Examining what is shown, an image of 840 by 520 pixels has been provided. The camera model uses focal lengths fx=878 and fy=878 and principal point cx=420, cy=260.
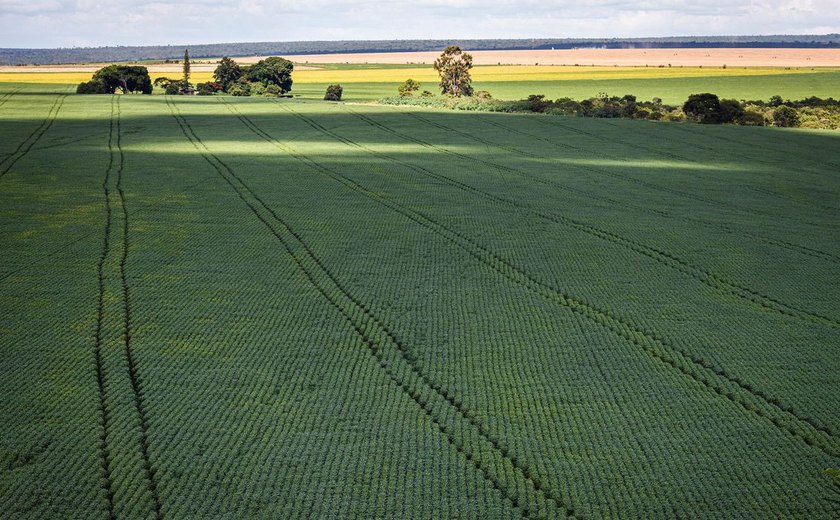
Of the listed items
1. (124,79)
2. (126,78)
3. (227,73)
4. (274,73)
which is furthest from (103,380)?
(227,73)

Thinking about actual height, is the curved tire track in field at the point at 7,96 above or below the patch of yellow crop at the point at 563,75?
below

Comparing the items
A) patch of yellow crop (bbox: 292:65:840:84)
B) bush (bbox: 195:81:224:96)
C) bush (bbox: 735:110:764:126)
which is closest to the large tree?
bush (bbox: 195:81:224:96)

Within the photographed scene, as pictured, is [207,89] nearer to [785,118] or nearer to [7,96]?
[7,96]

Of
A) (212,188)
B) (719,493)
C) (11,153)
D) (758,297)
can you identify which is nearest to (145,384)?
(719,493)

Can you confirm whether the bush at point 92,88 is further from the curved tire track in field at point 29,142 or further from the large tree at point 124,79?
the curved tire track in field at point 29,142

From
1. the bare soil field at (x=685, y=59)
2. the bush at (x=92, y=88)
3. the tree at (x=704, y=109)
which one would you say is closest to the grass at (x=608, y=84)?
the tree at (x=704, y=109)

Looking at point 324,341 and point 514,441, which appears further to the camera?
point 324,341

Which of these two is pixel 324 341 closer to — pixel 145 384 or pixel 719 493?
pixel 145 384
